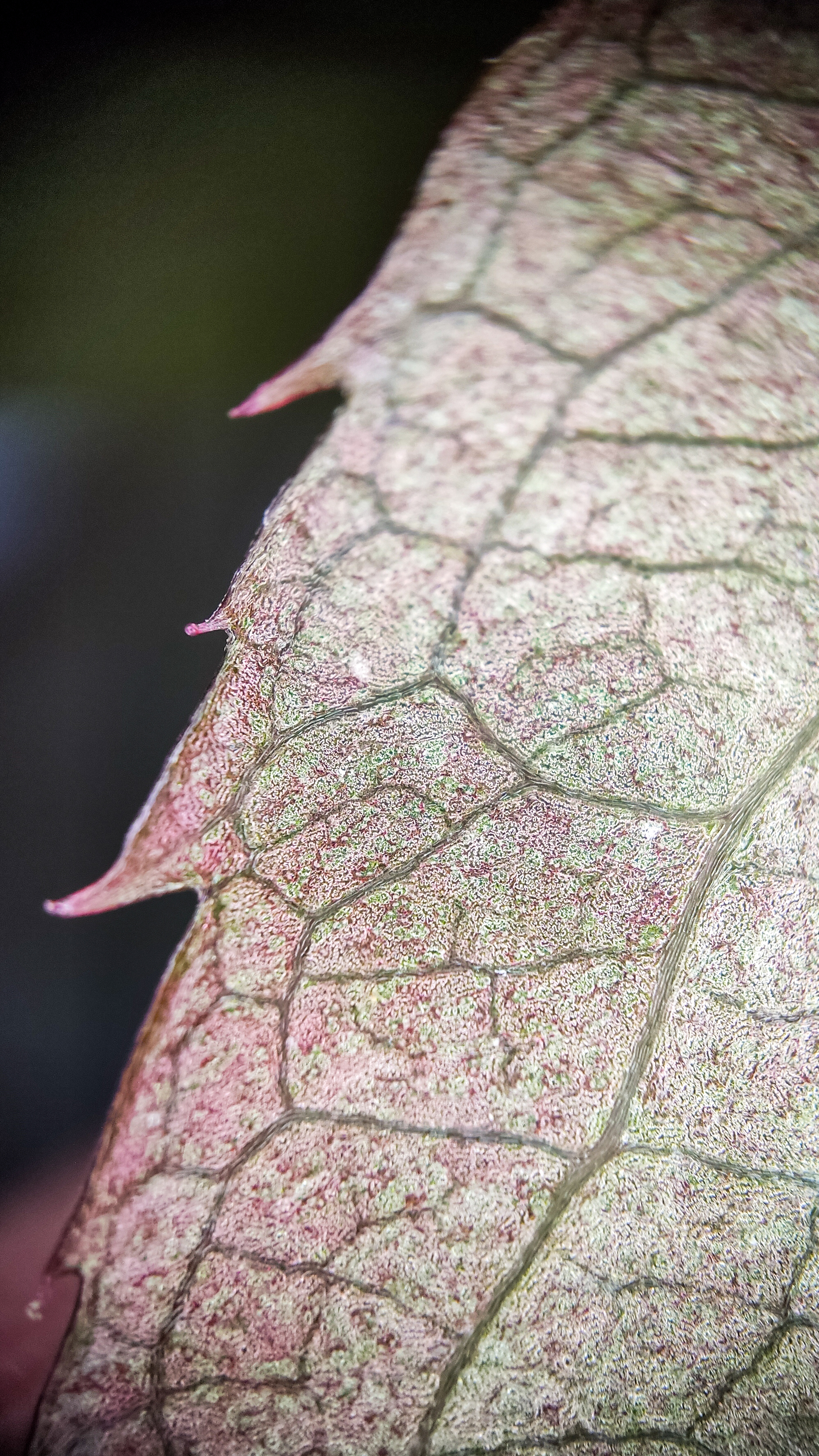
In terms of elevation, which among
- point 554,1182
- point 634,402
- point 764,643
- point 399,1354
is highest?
point 634,402

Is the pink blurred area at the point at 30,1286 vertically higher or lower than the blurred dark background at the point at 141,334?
lower

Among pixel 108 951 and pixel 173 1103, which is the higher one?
pixel 108 951

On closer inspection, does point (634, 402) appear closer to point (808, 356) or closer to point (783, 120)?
point (808, 356)

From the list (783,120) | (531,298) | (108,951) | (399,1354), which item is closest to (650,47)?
(783,120)

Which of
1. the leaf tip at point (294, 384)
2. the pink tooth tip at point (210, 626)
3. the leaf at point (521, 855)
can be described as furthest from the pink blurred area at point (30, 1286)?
the leaf tip at point (294, 384)

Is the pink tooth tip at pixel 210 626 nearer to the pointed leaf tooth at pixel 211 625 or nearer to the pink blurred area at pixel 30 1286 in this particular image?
the pointed leaf tooth at pixel 211 625

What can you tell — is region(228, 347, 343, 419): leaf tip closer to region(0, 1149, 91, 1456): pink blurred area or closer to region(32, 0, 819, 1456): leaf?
region(32, 0, 819, 1456): leaf
